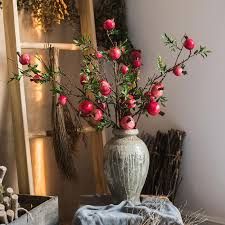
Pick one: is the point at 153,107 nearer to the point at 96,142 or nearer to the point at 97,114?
the point at 97,114

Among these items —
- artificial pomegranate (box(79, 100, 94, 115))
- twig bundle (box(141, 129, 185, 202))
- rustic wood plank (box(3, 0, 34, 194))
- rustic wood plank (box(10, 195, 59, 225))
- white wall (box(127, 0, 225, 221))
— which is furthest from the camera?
twig bundle (box(141, 129, 185, 202))

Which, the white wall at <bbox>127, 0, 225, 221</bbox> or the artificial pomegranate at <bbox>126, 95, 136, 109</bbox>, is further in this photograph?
the white wall at <bbox>127, 0, 225, 221</bbox>

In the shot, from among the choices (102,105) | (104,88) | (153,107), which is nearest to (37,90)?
(102,105)

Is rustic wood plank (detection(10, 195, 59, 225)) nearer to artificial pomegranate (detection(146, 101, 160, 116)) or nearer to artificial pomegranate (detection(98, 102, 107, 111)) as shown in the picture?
artificial pomegranate (detection(98, 102, 107, 111))

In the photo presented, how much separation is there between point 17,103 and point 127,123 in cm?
55

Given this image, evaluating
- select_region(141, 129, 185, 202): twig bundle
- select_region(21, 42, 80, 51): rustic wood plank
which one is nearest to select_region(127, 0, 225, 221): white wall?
select_region(141, 129, 185, 202): twig bundle

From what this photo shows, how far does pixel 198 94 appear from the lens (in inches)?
77.6

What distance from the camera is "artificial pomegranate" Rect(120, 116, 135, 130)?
156cm

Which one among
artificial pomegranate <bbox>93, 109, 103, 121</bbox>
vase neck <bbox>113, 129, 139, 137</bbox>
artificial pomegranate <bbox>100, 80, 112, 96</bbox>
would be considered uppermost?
artificial pomegranate <bbox>100, 80, 112, 96</bbox>

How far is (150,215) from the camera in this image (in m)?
1.44

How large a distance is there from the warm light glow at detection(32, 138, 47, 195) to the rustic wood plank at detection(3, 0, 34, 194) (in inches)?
4.0

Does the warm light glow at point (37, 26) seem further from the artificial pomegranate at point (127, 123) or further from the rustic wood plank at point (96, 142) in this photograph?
the artificial pomegranate at point (127, 123)

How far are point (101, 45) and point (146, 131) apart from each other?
0.55m

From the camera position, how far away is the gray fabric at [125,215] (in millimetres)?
1425
